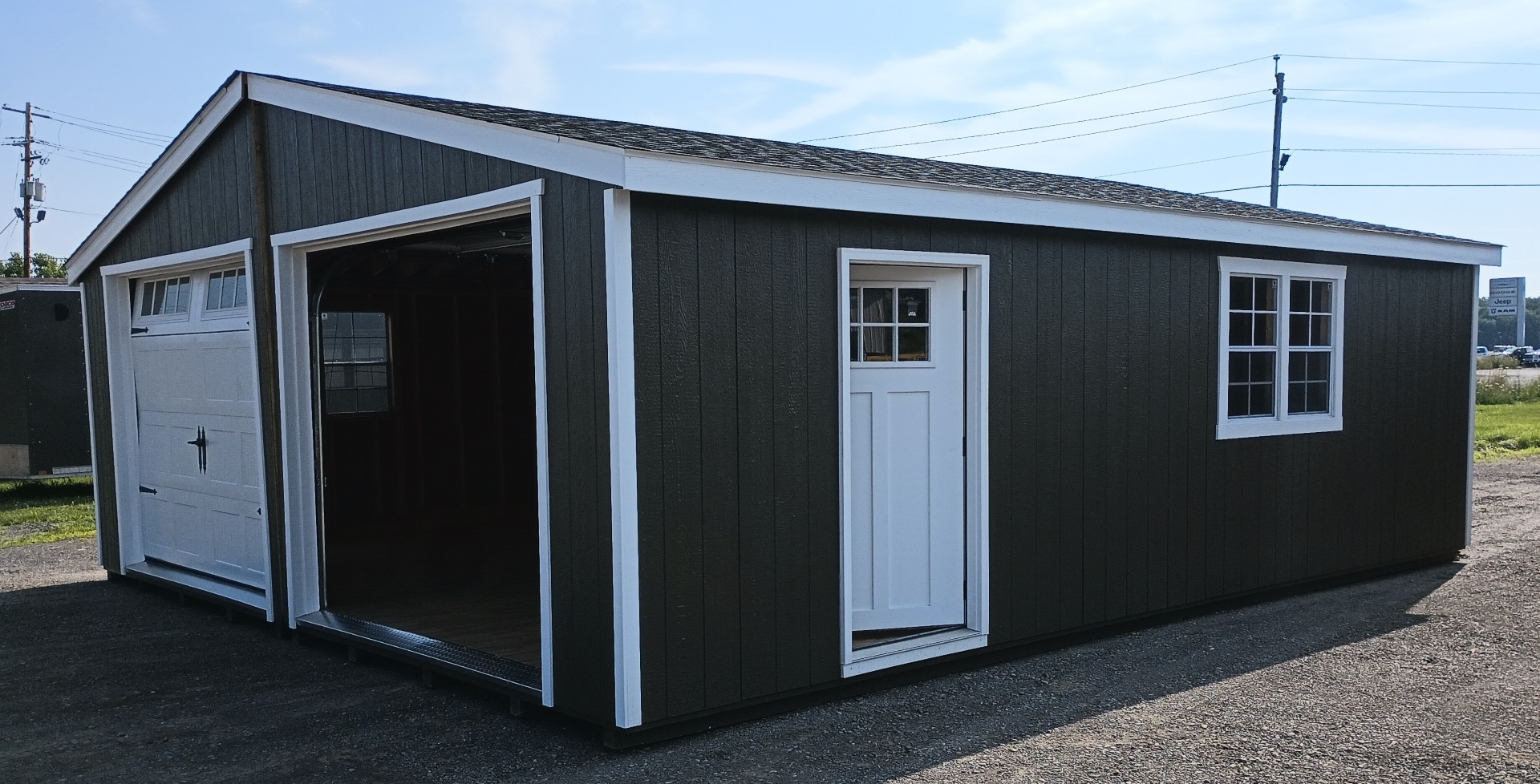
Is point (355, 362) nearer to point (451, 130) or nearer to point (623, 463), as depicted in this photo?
point (451, 130)

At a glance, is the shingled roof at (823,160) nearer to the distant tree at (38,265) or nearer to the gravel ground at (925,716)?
the gravel ground at (925,716)

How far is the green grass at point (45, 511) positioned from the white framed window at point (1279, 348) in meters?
9.91

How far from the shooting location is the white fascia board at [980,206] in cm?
474

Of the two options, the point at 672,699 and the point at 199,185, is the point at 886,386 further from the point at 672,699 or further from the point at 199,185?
the point at 199,185

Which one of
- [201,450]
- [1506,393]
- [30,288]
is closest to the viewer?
[201,450]

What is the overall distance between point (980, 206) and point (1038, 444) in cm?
133

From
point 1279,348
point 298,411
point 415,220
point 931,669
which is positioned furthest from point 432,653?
point 1279,348

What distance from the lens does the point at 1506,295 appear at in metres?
41.2

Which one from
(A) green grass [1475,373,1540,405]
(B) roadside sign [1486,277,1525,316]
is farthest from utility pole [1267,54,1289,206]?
(B) roadside sign [1486,277,1525,316]

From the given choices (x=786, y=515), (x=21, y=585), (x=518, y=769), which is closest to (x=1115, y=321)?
(x=786, y=515)

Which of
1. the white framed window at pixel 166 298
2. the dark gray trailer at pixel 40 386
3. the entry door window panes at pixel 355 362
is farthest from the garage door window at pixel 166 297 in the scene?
the dark gray trailer at pixel 40 386

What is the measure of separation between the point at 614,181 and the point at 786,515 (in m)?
1.66

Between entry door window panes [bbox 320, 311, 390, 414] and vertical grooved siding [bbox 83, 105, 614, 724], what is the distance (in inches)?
159

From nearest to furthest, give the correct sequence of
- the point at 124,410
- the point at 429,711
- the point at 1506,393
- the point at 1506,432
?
the point at 429,711
the point at 124,410
the point at 1506,432
the point at 1506,393
